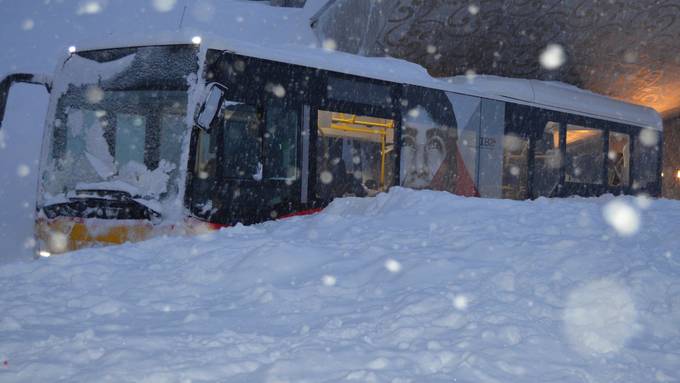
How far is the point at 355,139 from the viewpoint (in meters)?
7.59

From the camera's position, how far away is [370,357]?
8.52 ft

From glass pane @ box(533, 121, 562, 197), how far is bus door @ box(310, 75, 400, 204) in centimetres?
291

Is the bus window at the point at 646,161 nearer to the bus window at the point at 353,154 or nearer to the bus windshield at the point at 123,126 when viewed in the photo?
the bus window at the point at 353,154

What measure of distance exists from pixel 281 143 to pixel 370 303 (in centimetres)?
→ 359

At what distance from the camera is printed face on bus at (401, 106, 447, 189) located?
7.93 metres

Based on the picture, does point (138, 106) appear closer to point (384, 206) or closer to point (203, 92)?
point (203, 92)

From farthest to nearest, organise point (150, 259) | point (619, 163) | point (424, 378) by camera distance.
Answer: point (619, 163) < point (150, 259) < point (424, 378)

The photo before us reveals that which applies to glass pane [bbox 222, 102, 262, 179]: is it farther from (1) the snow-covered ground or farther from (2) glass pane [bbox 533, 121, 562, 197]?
(2) glass pane [bbox 533, 121, 562, 197]

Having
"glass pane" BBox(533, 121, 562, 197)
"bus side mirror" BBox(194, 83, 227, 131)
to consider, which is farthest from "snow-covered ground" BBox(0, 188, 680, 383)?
"glass pane" BBox(533, 121, 562, 197)

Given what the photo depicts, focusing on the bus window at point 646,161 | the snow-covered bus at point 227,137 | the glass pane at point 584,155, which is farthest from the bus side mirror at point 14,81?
the bus window at point 646,161

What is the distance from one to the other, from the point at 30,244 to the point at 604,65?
13817 millimetres

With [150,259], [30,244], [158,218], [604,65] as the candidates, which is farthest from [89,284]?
[604,65]

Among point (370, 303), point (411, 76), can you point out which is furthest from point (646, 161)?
point (370, 303)

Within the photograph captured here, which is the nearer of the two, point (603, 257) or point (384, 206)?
point (603, 257)
